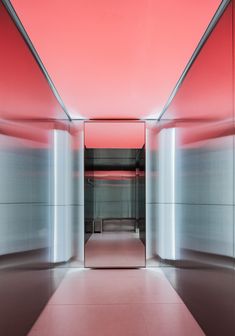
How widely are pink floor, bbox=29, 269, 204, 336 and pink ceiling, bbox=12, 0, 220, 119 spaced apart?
12.7ft

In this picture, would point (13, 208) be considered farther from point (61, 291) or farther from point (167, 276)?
point (167, 276)

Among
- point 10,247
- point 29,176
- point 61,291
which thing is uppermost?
point 29,176

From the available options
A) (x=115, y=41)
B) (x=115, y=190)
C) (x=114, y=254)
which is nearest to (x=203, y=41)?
(x=115, y=41)

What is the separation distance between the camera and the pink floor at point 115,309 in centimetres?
474

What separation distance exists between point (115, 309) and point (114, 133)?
6.70 meters

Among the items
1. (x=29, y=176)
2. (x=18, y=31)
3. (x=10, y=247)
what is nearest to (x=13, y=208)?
(x=10, y=247)

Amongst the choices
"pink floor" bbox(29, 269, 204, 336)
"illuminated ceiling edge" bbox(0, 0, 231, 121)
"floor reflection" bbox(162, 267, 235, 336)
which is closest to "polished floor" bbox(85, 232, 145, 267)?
"pink floor" bbox(29, 269, 204, 336)

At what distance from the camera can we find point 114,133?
1139 centimetres

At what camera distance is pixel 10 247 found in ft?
12.0

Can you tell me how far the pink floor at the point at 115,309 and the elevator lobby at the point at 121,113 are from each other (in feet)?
0.09

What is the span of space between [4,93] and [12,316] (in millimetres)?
2356

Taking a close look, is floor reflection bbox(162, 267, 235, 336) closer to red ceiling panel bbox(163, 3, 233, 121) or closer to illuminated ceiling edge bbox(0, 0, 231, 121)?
red ceiling panel bbox(163, 3, 233, 121)

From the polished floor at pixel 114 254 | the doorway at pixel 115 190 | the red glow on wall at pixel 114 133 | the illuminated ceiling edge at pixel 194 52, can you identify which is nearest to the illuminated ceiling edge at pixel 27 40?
the illuminated ceiling edge at pixel 194 52

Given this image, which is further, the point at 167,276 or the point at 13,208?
the point at 167,276
